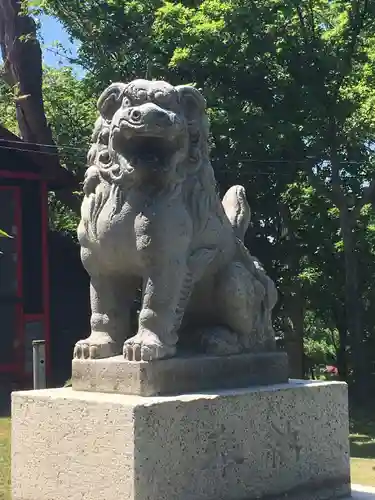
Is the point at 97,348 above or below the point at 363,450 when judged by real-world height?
above

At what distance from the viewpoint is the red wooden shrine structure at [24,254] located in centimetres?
1330

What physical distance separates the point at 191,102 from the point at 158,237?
778 millimetres

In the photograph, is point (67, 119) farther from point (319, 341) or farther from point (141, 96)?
point (141, 96)

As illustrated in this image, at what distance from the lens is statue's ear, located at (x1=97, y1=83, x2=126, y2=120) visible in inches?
160

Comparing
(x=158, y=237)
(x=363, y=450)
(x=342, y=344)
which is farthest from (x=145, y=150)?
(x=342, y=344)

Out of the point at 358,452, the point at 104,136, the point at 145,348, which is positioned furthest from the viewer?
the point at 358,452

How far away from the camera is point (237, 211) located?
479 cm

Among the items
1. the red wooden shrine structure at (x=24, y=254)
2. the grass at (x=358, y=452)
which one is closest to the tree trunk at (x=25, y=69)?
the red wooden shrine structure at (x=24, y=254)

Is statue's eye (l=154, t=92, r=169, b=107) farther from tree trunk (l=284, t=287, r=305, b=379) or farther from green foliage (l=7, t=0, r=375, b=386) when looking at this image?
tree trunk (l=284, t=287, r=305, b=379)

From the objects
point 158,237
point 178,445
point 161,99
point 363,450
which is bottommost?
point 363,450

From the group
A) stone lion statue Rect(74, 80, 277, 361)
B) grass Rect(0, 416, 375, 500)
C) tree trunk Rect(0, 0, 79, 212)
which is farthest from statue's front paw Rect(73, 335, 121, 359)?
tree trunk Rect(0, 0, 79, 212)

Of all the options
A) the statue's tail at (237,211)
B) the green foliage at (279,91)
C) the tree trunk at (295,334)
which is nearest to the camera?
the statue's tail at (237,211)

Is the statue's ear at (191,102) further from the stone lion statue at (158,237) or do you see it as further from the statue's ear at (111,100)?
the statue's ear at (111,100)

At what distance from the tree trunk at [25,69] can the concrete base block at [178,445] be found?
11.1 m
